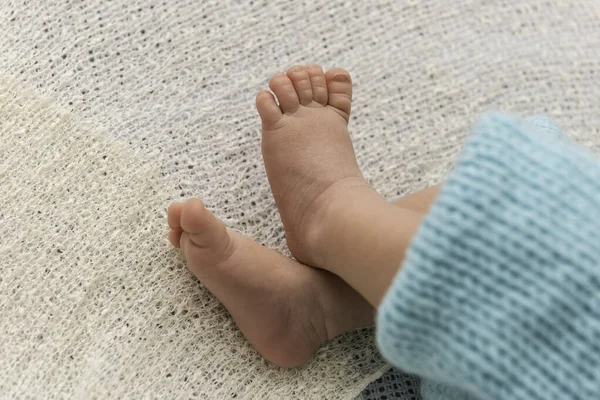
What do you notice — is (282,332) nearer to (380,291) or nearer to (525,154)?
(380,291)

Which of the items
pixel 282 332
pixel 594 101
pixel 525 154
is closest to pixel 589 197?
pixel 525 154

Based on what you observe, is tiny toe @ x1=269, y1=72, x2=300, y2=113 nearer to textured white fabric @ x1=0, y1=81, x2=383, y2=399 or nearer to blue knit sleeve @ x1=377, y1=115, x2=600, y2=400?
textured white fabric @ x1=0, y1=81, x2=383, y2=399

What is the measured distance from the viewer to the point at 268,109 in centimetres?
73

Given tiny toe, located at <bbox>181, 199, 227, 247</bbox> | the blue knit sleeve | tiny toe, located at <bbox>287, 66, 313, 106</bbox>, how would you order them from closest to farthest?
the blue knit sleeve, tiny toe, located at <bbox>181, 199, 227, 247</bbox>, tiny toe, located at <bbox>287, 66, 313, 106</bbox>

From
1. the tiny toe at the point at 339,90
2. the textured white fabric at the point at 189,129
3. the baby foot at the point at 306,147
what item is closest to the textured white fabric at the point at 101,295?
the textured white fabric at the point at 189,129

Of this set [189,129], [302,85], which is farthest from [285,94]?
[189,129]

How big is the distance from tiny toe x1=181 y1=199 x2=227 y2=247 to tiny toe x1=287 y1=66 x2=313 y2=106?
207 millimetres

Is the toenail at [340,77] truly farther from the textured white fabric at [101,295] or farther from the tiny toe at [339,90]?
the textured white fabric at [101,295]

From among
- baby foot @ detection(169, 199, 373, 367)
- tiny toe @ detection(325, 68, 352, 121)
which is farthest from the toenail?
baby foot @ detection(169, 199, 373, 367)

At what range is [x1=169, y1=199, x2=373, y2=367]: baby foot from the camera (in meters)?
0.66

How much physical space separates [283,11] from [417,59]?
0.22 metres

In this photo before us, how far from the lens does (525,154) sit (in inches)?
18.4

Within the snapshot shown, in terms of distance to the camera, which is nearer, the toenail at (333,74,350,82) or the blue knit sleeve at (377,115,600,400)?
the blue knit sleeve at (377,115,600,400)

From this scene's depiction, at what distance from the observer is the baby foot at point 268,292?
664mm
